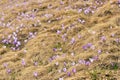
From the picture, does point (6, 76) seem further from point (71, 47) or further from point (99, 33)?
point (99, 33)

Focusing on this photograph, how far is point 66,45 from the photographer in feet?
28.9

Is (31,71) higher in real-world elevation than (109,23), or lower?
lower

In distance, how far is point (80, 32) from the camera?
30.4 feet

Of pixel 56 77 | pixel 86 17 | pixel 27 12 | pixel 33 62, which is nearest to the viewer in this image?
pixel 56 77

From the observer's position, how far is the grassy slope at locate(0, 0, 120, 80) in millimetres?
7070

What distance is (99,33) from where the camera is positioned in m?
8.62

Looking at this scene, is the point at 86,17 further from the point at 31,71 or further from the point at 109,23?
the point at 31,71

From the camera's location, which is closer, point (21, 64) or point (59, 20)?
point (21, 64)

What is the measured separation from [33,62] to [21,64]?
35 centimetres

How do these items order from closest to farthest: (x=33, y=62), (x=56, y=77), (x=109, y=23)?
(x=56, y=77)
(x=33, y=62)
(x=109, y=23)

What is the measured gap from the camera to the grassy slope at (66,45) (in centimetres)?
707

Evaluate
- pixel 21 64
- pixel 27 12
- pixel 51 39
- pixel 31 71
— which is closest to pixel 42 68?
pixel 31 71

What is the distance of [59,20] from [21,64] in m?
3.00

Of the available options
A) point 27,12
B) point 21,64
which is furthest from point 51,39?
point 27,12
